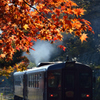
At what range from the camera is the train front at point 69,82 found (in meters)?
14.5

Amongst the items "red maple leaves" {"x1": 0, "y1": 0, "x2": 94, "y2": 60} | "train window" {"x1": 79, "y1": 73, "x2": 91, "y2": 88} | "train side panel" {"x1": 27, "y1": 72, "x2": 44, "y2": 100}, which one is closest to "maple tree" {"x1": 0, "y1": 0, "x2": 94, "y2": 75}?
"red maple leaves" {"x1": 0, "y1": 0, "x2": 94, "y2": 60}

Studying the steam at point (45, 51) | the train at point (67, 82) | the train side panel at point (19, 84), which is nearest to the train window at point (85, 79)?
the train at point (67, 82)

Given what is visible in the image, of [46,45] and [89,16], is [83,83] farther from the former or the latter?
[46,45]

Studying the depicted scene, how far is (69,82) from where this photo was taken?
578 inches

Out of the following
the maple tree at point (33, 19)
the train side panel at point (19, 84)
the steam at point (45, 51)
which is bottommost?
the train side panel at point (19, 84)

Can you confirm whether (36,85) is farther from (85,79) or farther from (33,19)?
(33,19)

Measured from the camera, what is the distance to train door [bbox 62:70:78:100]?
14.5 meters

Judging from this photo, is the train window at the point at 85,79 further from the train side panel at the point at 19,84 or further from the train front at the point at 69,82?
the train side panel at the point at 19,84

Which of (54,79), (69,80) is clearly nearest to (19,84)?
(54,79)

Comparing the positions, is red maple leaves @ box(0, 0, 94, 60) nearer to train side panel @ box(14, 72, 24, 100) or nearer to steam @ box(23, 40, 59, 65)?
train side panel @ box(14, 72, 24, 100)

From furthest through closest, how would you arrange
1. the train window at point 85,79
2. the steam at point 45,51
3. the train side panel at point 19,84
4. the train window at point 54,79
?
the steam at point 45,51 < the train side panel at point 19,84 < the train window at point 85,79 < the train window at point 54,79

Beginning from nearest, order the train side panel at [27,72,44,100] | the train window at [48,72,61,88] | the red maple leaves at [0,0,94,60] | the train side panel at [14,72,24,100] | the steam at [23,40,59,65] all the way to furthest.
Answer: the red maple leaves at [0,0,94,60] → the train window at [48,72,61,88] → the train side panel at [27,72,44,100] → the train side panel at [14,72,24,100] → the steam at [23,40,59,65]

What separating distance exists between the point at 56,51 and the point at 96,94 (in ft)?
42.9

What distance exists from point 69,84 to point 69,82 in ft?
0.37
